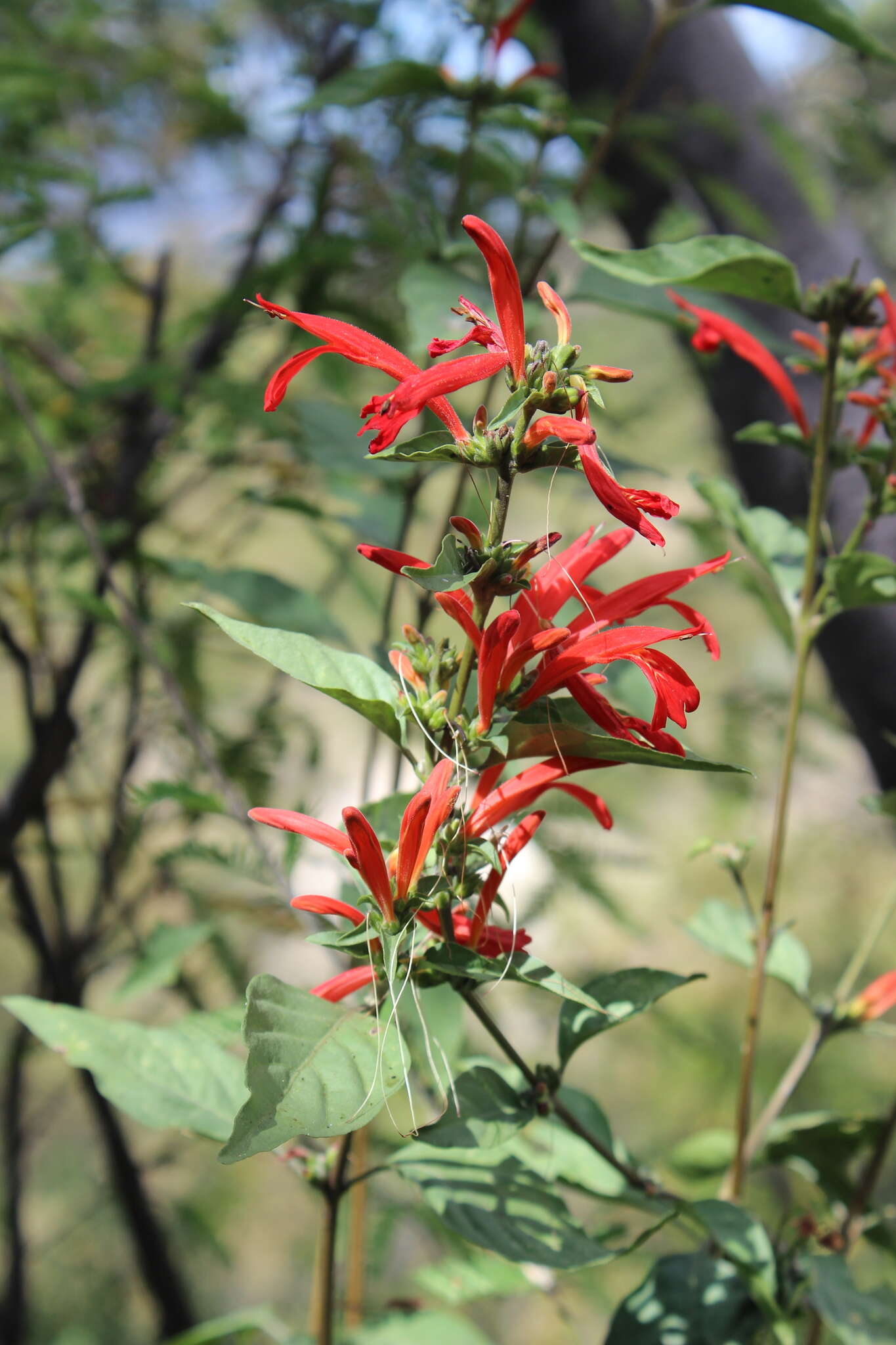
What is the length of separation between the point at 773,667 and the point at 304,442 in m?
1.69

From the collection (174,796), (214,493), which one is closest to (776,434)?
(174,796)

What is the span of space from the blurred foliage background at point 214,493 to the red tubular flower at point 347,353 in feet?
0.22

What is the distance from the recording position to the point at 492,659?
344mm

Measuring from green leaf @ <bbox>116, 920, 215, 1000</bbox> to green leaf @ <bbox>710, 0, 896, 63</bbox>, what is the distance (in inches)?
28.2

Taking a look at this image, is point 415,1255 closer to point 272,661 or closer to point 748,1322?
point 748,1322

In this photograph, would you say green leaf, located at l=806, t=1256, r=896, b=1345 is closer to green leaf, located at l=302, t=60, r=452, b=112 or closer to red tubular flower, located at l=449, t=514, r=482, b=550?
red tubular flower, located at l=449, t=514, r=482, b=550

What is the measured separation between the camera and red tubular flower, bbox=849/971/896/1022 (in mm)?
515

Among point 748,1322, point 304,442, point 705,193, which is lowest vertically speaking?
point 748,1322

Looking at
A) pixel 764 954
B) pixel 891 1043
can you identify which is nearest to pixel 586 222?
pixel 764 954

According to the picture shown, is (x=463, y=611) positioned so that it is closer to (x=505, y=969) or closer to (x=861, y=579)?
(x=505, y=969)

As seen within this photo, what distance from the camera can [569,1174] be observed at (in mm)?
485

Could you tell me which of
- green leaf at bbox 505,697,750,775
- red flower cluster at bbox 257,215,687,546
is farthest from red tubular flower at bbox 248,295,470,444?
green leaf at bbox 505,697,750,775

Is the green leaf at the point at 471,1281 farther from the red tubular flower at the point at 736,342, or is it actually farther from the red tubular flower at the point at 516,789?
the red tubular flower at the point at 736,342

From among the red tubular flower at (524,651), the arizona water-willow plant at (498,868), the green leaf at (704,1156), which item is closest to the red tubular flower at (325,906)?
the arizona water-willow plant at (498,868)
